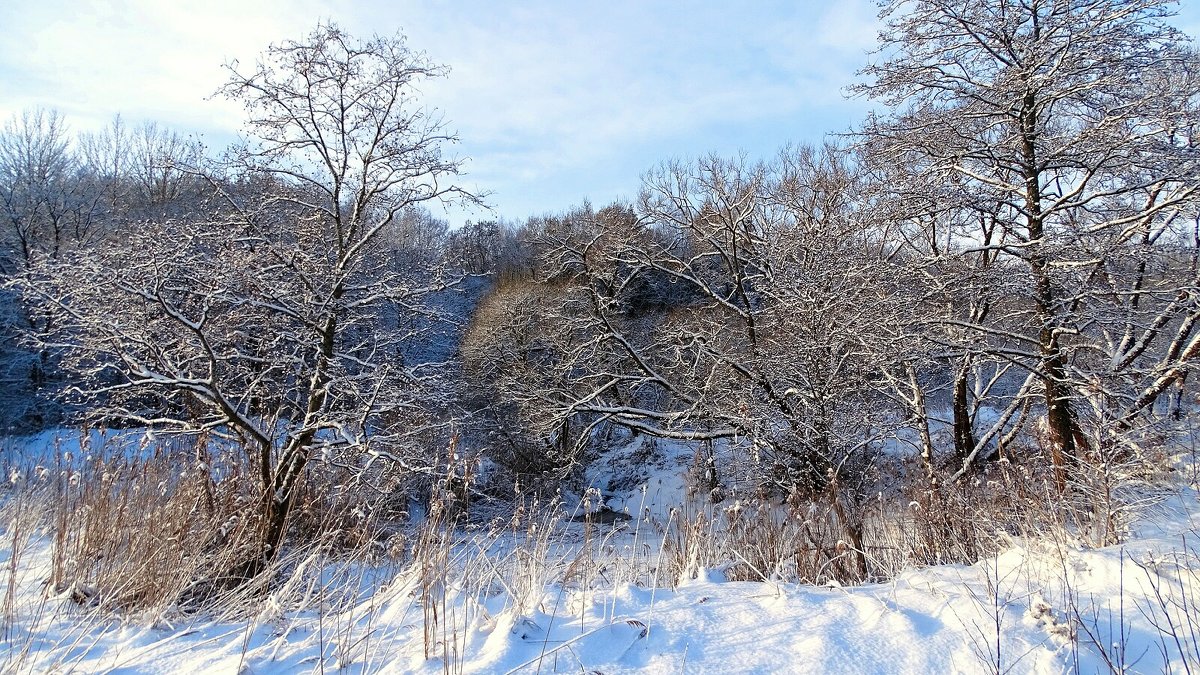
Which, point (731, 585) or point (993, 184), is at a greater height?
point (993, 184)

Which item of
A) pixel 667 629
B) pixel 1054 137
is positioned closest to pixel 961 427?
pixel 1054 137

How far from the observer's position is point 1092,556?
3078 mm

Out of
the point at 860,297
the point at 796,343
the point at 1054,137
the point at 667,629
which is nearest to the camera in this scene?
the point at 667,629

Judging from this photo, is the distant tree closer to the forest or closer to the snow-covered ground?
the forest

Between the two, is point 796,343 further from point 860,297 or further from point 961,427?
point 961,427

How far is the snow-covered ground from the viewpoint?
1.99m

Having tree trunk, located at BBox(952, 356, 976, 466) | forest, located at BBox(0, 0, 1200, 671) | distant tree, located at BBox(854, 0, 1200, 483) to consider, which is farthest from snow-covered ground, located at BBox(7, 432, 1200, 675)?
tree trunk, located at BBox(952, 356, 976, 466)

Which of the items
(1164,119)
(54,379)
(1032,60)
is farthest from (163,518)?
(54,379)

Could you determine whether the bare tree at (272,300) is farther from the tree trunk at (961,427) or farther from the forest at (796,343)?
the tree trunk at (961,427)

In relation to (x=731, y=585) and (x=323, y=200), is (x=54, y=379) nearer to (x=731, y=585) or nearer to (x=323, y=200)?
(x=323, y=200)

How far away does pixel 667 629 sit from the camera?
2.20 meters

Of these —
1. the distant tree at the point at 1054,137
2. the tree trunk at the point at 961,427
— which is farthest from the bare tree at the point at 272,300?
the tree trunk at the point at 961,427

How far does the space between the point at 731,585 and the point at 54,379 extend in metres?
22.0

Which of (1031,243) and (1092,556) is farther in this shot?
(1031,243)
